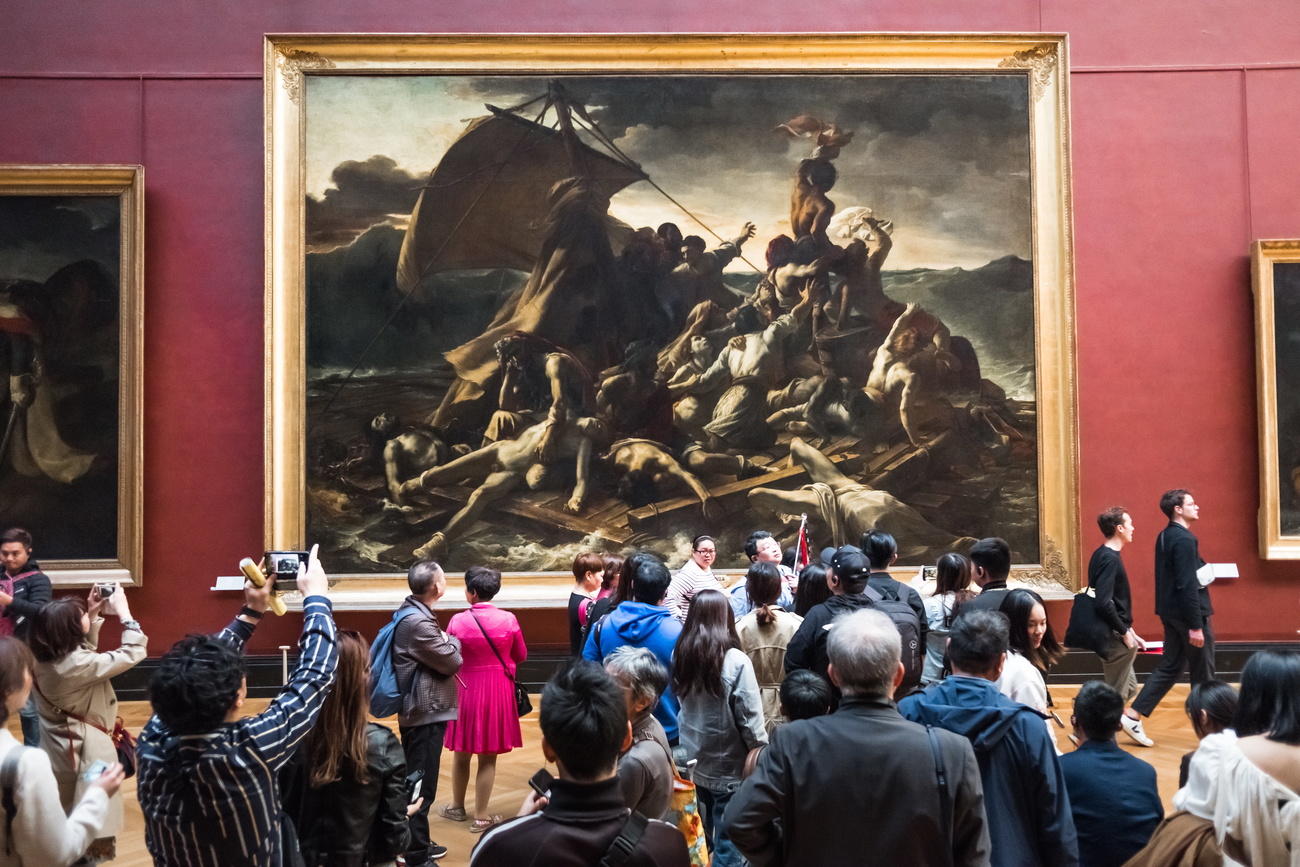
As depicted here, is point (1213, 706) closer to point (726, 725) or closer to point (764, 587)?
point (726, 725)

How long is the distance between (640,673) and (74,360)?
9.04 metres

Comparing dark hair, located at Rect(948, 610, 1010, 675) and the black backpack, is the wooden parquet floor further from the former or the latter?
dark hair, located at Rect(948, 610, 1010, 675)

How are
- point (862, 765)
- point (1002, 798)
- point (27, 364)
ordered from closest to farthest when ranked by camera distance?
point (862, 765) → point (1002, 798) → point (27, 364)

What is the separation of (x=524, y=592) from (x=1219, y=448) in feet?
23.7

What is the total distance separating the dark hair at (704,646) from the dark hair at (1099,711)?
162cm

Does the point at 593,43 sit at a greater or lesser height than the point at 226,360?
greater

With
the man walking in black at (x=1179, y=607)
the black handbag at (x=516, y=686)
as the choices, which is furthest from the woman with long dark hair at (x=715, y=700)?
the man walking in black at (x=1179, y=607)

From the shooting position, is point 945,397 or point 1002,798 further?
point 945,397

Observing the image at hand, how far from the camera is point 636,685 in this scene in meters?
4.04

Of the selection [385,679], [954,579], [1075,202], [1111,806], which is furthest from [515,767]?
[1075,202]

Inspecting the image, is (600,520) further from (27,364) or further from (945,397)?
(27,364)

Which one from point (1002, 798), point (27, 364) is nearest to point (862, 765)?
point (1002, 798)

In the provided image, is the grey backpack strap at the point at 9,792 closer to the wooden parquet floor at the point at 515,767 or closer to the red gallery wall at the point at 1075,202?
the wooden parquet floor at the point at 515,767

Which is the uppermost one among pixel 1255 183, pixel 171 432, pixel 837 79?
→ pixel 837 79
